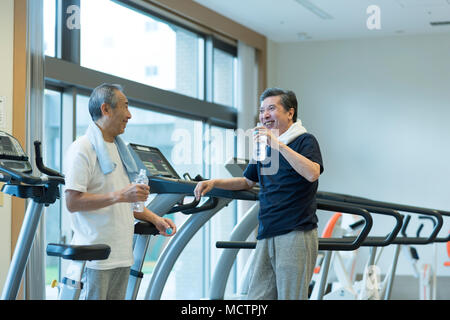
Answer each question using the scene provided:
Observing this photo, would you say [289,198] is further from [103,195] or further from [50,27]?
[50,27]

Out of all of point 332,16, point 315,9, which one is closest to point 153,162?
point 315,9

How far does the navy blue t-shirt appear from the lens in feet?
8.28

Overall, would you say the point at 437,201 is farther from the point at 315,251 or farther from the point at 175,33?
the point at 315,251

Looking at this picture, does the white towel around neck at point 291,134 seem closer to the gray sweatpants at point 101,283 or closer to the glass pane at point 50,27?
the gray sweatpants at point 101,283

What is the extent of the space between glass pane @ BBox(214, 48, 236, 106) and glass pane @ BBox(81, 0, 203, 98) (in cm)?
35

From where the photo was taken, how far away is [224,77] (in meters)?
7.06

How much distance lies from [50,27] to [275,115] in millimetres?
2690

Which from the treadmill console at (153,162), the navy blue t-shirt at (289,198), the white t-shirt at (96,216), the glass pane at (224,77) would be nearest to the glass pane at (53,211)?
the treadmill console at (153,162)

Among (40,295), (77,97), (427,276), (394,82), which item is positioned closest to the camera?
(40,295)

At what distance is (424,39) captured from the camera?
289 inches

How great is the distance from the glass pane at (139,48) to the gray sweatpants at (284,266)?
2.84m

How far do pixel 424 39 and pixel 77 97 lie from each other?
4059 mm

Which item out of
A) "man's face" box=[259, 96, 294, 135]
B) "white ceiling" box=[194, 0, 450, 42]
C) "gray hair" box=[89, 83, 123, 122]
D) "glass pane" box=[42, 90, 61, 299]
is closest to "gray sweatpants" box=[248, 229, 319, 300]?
"man's face" box=[259, 96, 294, 135]

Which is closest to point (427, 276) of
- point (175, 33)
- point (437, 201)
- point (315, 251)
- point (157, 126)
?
point (437, 201)
